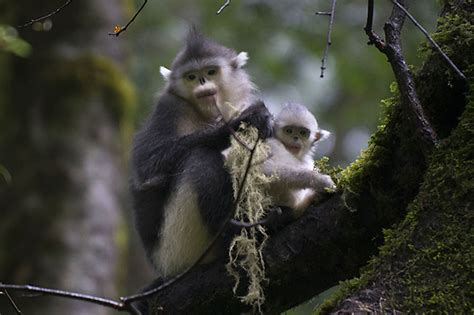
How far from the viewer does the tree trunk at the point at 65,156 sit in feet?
27.5

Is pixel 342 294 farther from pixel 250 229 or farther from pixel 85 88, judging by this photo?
pixel 85 88

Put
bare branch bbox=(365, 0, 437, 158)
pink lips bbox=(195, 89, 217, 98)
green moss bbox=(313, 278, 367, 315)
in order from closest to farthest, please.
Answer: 1. green moss bbox=(313, 278, 367, 315)
2. bare branch bbox=(365, 0, 437, 158)
3. pink lips bbox=(195, 89, 217, 98)

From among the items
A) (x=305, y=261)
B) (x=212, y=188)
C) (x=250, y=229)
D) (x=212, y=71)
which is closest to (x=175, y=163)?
(x=212, y=188)

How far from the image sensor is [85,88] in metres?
9.25

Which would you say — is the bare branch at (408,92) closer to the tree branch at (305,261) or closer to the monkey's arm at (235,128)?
the tree branch at (305,261)

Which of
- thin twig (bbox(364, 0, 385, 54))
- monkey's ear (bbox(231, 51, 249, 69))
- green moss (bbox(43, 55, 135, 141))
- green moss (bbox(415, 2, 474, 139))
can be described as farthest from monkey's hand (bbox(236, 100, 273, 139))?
green moss (bbox(43, 55, 135, 141))

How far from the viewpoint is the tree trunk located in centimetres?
839

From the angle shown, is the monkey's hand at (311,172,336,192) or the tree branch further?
the monkey's hand at (311,172,336,192)

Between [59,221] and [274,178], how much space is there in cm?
438

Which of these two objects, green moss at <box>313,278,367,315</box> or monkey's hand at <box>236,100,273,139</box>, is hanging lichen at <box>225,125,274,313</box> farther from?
green moss at <box>313,278,367,315</box>

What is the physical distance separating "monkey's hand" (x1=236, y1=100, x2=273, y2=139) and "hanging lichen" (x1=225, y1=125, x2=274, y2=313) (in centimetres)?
32

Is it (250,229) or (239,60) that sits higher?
(239,60)

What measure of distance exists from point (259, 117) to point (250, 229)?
98 centimetres

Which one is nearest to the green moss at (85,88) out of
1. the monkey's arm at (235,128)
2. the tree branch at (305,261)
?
the monkey's arm at (235,128)
